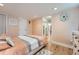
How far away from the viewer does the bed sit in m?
1.36

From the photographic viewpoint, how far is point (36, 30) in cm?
153

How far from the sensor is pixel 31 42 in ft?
4.98

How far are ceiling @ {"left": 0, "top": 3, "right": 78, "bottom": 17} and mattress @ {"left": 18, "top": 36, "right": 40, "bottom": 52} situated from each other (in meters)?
0.30

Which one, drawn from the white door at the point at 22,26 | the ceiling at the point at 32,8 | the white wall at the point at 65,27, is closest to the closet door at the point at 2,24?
the ceiling at the point at 32,8

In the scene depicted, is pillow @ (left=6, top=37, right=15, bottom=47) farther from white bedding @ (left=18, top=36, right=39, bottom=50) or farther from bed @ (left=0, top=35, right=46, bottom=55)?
white bedding @ (left=18, top=36, right=39, bottom=50)

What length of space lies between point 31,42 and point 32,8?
449 mm

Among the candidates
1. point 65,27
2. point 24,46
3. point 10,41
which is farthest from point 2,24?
point 65,27

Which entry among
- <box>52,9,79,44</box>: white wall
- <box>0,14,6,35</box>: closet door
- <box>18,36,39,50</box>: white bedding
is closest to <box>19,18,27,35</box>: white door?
<box>18,36,39,50</box>: white bedding

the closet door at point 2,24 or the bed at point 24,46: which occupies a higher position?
the closet door at point 2,24

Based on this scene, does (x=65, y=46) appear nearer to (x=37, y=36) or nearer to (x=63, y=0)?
(x=37, y=36)

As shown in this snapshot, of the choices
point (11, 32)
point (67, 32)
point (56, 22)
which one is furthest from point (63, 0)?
point (11, 32)

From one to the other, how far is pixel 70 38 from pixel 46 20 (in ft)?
1.26

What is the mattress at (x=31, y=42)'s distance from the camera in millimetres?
1485

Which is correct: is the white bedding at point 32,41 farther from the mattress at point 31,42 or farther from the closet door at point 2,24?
the closet door at point 2,24
